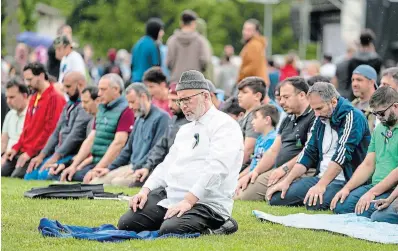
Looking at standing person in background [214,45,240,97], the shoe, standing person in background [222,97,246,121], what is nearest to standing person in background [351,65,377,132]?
standing person in background [222,97,246,121]

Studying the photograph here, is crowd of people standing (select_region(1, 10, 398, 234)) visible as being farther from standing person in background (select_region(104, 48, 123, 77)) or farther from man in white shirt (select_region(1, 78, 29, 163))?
standing person in background (select_region(104, 48, 123, 77))

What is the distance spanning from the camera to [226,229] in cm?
982

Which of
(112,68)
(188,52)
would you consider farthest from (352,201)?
(112,68)

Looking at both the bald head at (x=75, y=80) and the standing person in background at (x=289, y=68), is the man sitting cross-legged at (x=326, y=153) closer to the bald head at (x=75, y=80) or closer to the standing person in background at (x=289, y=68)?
the bald head at (x=75, y=80)

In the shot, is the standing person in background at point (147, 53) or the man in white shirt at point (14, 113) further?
the standing person in background at point (147, 53)

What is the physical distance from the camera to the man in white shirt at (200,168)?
9406mm

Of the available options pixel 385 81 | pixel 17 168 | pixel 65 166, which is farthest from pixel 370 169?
pixel 17 168

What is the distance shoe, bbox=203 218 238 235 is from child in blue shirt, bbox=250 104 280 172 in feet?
12.9

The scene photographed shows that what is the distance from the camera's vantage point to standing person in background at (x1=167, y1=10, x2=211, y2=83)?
63.8 feet

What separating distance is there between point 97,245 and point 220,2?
73569 millimetres

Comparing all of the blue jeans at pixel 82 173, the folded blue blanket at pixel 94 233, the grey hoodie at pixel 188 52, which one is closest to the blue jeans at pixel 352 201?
the folded blue blanket at pixel 94 233

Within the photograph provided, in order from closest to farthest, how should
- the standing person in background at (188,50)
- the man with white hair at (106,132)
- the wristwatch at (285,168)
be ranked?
the wristwatch at (285,168) < the man with white hair at (106,132) < the standing person in background at (188,50)

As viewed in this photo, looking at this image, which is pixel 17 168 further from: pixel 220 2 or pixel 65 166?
pixel 220 2

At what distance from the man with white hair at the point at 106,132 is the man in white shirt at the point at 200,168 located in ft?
19.7
